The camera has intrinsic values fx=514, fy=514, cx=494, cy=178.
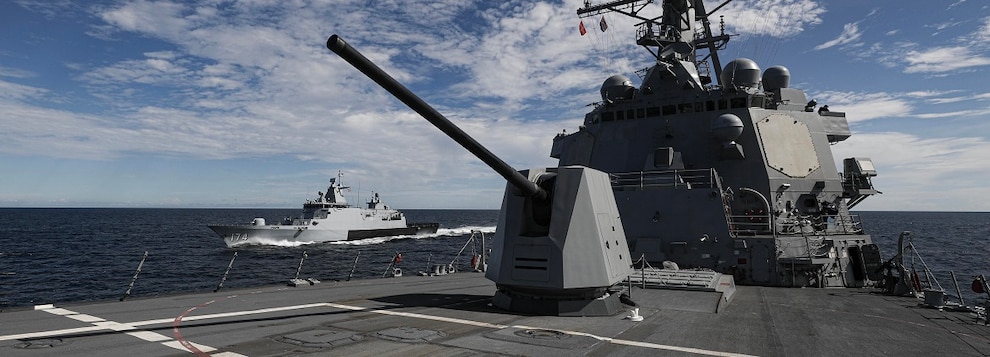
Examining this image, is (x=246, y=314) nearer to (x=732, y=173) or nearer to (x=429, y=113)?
(x=429, y=113)

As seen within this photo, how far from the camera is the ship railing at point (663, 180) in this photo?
15273 millimetres

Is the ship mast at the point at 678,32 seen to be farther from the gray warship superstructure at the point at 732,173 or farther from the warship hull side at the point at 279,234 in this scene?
the warship hull side at the point at 279,234

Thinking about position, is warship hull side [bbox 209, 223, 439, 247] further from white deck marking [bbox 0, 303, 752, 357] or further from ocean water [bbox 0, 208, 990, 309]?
white deck marking [bbox 0, 303, 752, 357]

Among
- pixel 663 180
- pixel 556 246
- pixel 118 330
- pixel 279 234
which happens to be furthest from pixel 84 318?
pixel 279 234

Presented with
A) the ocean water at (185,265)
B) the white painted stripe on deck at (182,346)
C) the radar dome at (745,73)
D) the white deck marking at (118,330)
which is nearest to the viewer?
the white painted stripe on deck at (182,346)

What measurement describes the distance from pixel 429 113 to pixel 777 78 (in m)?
16.1

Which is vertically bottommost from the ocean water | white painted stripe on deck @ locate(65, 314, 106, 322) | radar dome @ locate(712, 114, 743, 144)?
the ocean water

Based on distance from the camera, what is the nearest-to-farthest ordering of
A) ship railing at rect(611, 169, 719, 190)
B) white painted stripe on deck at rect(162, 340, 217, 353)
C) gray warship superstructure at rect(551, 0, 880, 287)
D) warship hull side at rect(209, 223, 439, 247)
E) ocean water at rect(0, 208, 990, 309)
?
1. white painted stripe on deck at rect(162, 340, 217, 353)
2. gray warship superstructure at rect(551, 0, 880, 287)
3. ship railing at rect(611, 169, 719, 190)
4. ocean water at rect(0, 208, 990, 309)
5. warship hull side at rect(209, 223, 439, 247)

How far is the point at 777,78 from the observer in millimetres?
18156

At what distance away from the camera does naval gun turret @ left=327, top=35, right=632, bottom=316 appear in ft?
26.2

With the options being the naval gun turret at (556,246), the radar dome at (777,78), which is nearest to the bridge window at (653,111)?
the radar dome at (777,78)

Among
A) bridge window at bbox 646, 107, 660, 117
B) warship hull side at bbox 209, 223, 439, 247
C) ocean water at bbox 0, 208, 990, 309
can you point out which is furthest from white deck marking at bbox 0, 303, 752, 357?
warship hull side at bbox 209, 223, 439, 247

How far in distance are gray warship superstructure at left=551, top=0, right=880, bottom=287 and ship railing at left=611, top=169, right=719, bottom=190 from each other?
4 centimetres

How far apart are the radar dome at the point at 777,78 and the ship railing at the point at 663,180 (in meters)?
4.57
